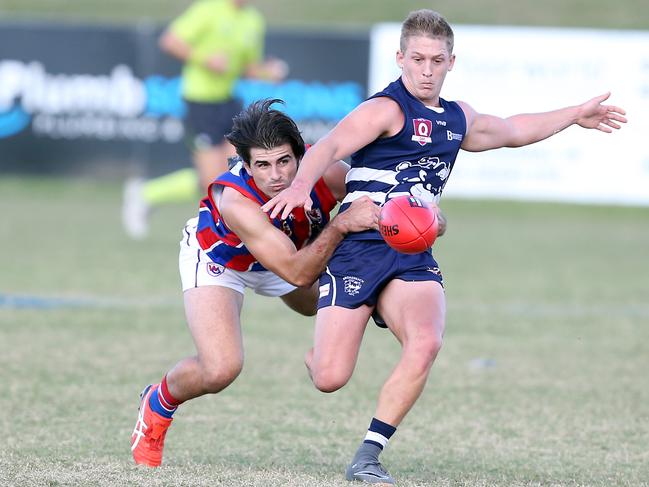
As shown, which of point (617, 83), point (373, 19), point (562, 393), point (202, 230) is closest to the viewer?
point (202, 230)

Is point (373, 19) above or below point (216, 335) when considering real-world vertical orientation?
above

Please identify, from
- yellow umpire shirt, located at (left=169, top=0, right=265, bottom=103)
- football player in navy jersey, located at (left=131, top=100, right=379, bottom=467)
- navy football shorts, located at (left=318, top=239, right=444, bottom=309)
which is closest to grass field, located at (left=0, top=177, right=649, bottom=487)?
football player in navy jersey, located at (left=131, top=100, right=379, bottom=467)

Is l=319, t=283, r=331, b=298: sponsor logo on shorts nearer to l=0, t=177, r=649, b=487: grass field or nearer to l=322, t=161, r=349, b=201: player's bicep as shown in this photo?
l=322, t=161, r=349, b=201: player's bicep

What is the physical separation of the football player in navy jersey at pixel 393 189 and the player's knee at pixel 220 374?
32cm

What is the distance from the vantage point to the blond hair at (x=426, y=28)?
4.75 m

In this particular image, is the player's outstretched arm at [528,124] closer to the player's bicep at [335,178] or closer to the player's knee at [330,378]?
the player's bicep at [335,178]

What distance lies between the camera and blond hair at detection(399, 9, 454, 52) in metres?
4.75

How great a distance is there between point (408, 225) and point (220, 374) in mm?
988

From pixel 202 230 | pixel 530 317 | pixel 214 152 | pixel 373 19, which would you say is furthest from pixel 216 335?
pixel 373 19

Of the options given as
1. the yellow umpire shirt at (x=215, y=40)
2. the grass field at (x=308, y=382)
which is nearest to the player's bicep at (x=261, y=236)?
the grass field at (x=308, y=382)

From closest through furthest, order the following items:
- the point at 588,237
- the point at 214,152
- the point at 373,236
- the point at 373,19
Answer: the point at 373,236 → the point at 214,152 → the point at 588,237 → the point at 373,19

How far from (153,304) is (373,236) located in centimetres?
450

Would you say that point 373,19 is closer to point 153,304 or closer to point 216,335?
point 153,304

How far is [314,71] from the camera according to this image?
16422mm
